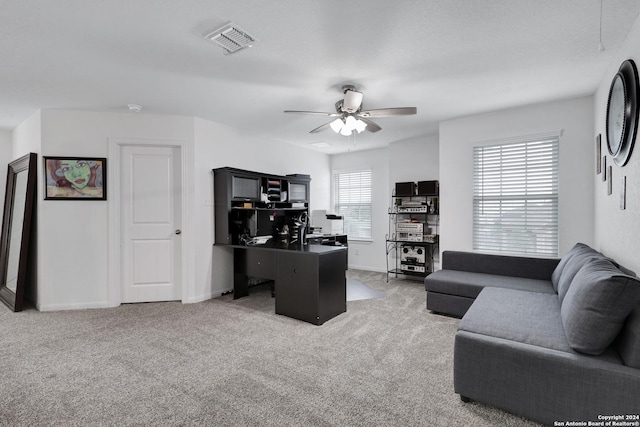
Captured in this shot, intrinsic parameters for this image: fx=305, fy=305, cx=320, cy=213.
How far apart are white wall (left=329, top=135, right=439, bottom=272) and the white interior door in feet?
11.8

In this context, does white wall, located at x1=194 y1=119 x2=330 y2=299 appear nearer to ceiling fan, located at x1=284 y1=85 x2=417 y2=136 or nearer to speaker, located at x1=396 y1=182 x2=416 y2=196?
ceiling fan, located at x1=284 y1=85 x2=417 y2=136

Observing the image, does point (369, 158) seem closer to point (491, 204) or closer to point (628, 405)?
point (491, 204)

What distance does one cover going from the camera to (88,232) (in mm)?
3961

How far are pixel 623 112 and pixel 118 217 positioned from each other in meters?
5.36

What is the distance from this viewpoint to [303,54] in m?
2.55

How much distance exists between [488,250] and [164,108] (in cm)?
466

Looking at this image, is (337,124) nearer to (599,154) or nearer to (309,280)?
(309,280)

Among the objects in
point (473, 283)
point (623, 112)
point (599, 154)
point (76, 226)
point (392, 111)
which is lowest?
point (473, 283)

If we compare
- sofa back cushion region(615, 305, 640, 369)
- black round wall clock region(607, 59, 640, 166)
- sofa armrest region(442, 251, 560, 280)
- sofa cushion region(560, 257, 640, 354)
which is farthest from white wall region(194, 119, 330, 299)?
black round wall clock region(607, 59, 640, 166)

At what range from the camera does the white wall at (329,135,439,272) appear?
5.49m

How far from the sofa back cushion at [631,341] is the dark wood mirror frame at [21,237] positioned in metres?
5.88

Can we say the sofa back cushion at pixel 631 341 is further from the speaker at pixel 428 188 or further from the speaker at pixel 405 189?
the speaker at pixel 405 189

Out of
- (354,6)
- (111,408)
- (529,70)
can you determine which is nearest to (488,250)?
(529,70)

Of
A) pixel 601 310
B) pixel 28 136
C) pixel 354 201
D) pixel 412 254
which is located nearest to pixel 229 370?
pixel 601 310
